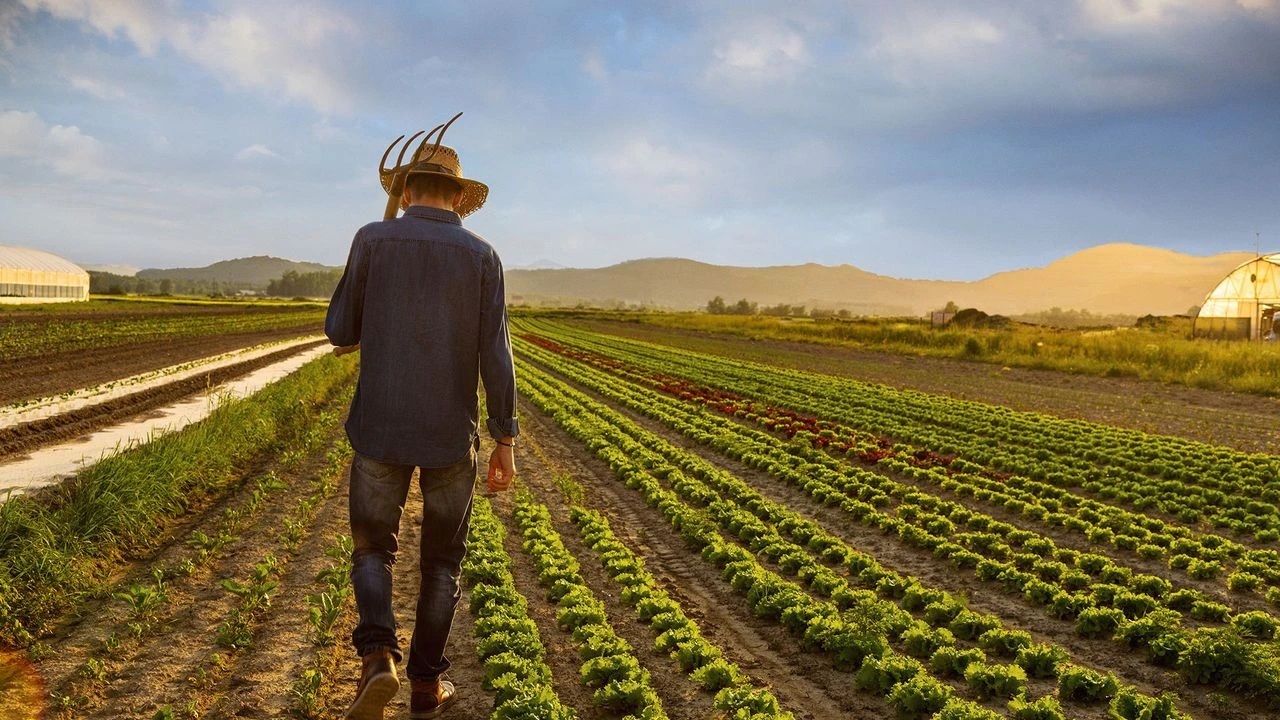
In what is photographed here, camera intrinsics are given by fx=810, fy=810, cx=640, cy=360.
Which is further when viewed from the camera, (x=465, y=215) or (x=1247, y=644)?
(x=1247, y=644)

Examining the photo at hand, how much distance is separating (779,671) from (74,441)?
37.7ft

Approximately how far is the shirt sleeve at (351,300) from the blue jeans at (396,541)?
1.91 ft

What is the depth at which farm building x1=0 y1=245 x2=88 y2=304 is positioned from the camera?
6391 centimetres

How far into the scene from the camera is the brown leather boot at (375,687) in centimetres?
361

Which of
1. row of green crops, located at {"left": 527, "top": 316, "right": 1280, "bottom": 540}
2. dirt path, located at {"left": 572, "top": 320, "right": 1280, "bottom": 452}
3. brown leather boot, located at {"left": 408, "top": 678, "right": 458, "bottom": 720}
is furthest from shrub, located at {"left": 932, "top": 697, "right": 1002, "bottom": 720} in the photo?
dirt path, located at {"left": 572, "top": 320, "right": 1280, "bottom": 452}

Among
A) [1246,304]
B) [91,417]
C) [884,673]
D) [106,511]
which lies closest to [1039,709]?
[884,673]

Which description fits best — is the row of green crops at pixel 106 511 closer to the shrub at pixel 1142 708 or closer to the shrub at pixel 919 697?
the shrub at pixel 919 697

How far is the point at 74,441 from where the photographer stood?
1212 cm

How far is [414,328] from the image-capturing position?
370 cm

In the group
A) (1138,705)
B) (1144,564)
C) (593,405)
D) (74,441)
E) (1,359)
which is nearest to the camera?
(1138,705)

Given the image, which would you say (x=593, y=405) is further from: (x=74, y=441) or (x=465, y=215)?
(x=465, y=215)

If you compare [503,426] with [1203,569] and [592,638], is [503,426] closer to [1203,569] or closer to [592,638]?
[592,638]

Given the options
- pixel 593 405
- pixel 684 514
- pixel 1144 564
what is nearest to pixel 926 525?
pixel 1144 564

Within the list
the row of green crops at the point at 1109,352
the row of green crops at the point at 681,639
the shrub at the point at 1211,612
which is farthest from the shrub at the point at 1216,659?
the row of green crops at the point at 1109,352
